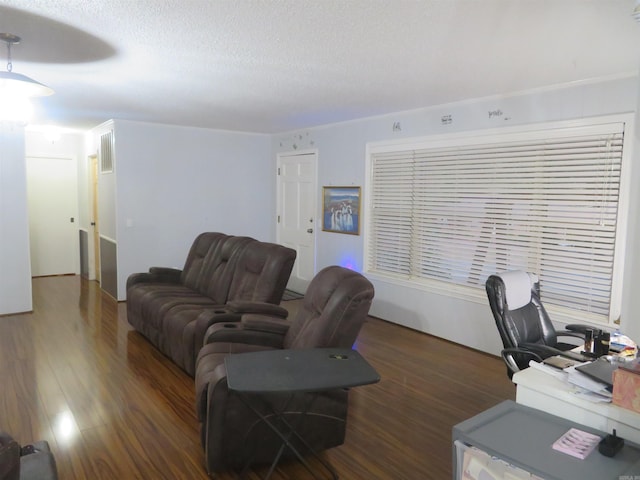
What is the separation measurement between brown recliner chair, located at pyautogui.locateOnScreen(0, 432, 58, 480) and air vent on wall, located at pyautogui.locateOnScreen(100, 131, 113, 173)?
5.09 metres

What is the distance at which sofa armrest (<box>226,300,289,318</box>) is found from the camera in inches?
135

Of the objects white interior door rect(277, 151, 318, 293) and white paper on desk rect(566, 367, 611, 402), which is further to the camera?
white interior door rect(277, 151, 318, 293)

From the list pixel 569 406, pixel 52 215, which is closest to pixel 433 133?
pixel 569 406

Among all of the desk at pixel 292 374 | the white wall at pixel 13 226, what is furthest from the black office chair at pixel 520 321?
the white wall at pixel 13 226

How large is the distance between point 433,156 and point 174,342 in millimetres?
3095

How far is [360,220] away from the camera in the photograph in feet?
18.3

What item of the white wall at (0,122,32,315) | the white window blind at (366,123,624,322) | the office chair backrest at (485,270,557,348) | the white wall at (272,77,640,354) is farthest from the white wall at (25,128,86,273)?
the office chair backrest at (485,270,557,348)

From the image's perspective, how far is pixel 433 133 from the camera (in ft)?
15.3

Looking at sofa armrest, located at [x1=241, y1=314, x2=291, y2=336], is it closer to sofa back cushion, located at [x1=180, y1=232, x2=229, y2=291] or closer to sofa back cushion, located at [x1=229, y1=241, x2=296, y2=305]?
sofa back cushion, located at [x1=229, y1=241, x2=296, y2=305]

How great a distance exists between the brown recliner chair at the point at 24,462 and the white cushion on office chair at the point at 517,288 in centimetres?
244

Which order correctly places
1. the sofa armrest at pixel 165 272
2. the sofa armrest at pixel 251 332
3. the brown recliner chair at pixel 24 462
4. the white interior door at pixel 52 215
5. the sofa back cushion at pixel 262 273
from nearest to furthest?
the brown recliner chair at pixel 24 462, the sofa armrest at pixel 251 332, the sofa back cushion at pixel 262 273, the sofa armrest at pixel 165 272, the white interior door at pixel 52 215

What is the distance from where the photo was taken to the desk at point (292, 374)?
6.28 ft

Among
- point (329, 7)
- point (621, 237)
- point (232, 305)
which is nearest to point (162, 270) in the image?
point (232, 305)

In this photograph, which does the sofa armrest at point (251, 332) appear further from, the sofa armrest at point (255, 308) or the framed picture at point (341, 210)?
the framed picture at point (341, 210)
